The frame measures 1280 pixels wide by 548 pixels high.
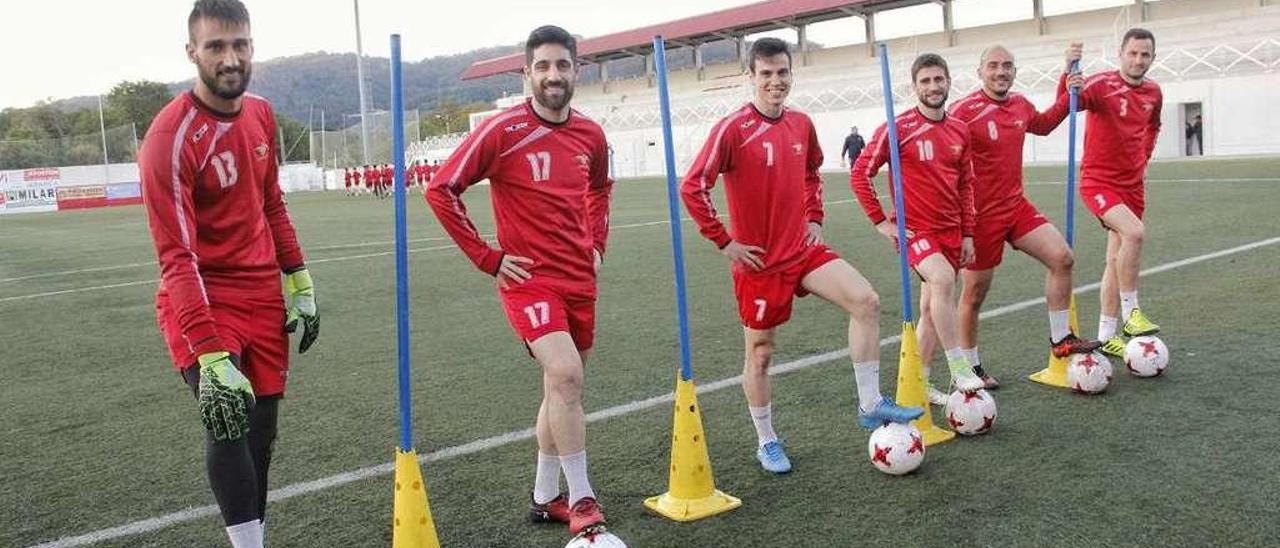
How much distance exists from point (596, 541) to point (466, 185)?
1.47m

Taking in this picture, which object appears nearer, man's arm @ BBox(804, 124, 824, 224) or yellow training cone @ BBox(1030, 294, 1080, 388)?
man's arm @ BBox(804, 124, 824, 224)

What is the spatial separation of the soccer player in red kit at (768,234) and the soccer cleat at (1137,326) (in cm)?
254

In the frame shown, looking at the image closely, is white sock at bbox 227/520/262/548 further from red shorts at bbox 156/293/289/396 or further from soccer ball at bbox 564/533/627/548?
soccer ball at bbox 564/533/627/548

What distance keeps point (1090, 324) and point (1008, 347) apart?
1.17 meters

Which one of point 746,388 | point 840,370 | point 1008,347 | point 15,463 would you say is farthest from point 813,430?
point 15,463

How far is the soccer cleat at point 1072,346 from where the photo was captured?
18.6 feet

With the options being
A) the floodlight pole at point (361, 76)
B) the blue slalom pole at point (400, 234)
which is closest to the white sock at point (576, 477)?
the blue slalom pole at point (400, 234)

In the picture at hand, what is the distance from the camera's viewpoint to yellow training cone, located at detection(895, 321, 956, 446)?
5102 millimetres

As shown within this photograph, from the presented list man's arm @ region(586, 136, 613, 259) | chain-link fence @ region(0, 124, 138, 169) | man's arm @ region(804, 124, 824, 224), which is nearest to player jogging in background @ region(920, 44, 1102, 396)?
man's arm @ region(804, 124, 824, 224)

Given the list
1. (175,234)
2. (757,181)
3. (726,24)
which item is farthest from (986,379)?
(726,24)

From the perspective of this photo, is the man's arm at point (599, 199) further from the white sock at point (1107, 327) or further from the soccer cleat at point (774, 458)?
the white sock at point (1107, 327)

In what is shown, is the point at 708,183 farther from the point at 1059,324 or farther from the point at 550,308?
the point at 1059,324

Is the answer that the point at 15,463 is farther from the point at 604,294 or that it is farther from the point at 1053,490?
the point at 604,294

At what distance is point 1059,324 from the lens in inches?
241
